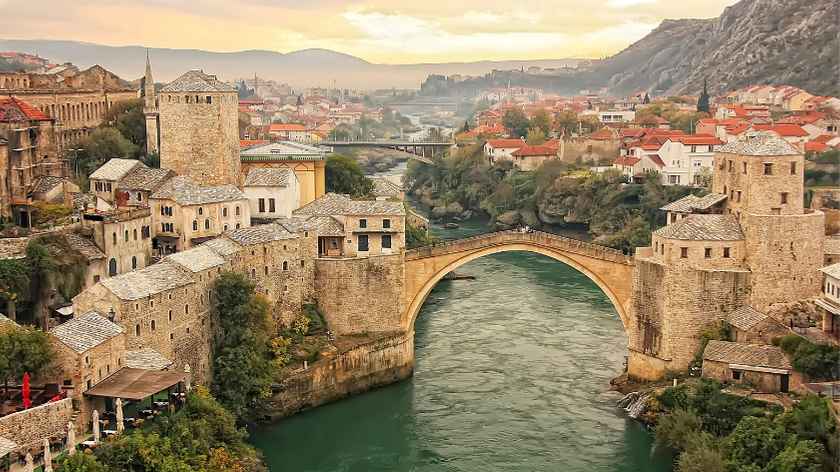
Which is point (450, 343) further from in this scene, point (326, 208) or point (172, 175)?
point (172, 175)

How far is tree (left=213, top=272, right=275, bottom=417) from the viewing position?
29.6 m

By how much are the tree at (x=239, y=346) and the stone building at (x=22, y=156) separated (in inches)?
326

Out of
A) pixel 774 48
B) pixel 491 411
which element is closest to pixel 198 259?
pixel 491 411

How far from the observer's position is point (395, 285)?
35.7 meters

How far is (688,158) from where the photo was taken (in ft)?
200

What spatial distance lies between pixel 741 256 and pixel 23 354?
2120cm

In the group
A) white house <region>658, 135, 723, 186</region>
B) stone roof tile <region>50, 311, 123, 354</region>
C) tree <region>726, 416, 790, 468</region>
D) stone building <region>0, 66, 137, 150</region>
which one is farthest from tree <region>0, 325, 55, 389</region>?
white house <region>658, 135, 723, 186</region>

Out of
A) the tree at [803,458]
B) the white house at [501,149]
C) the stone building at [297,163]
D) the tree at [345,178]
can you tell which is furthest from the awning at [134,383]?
the white house at [501,149]

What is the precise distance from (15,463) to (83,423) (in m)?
2.49

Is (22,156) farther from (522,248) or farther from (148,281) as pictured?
(522,248)

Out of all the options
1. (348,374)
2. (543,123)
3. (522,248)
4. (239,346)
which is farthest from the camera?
(543,123)

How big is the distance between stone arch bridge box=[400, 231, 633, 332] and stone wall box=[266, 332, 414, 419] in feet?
3.67

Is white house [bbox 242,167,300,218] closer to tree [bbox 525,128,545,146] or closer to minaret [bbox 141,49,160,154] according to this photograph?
minaret [bbox 141,49,160,154]

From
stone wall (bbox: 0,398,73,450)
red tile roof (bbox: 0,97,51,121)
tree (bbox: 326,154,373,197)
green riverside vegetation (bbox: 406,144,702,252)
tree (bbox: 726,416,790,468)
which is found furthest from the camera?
green riverside vegetation (bbox: 406,144,702,252)
